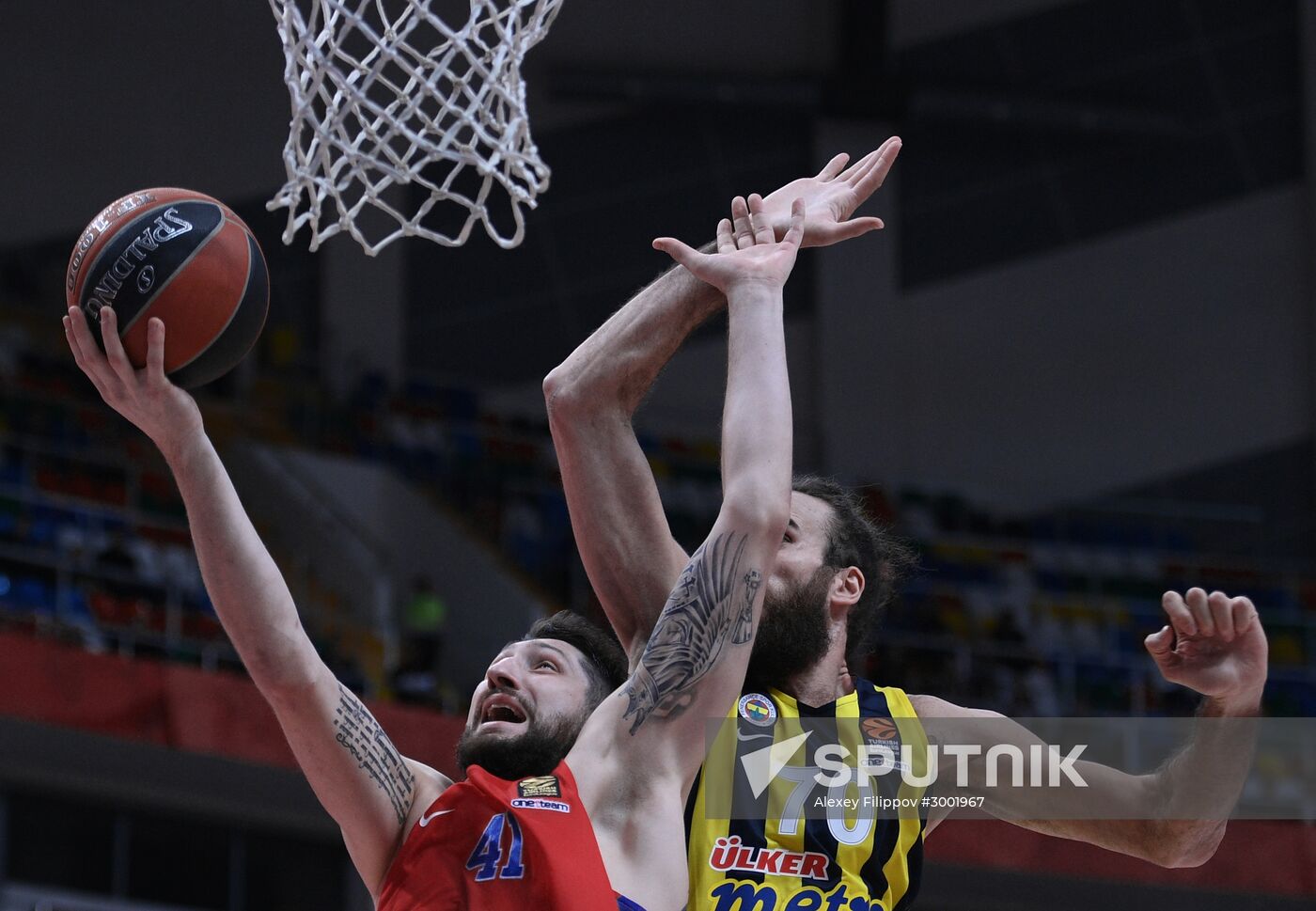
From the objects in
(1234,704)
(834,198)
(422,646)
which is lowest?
(422,646)

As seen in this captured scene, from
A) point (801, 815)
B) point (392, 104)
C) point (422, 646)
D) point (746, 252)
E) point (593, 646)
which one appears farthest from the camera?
point (422, 646)

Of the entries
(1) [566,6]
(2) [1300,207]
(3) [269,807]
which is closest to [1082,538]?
(2) [1300,207]

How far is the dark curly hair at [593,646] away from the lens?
3344mm

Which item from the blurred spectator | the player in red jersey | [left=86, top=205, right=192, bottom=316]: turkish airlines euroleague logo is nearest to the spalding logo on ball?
[left=86, top=205, right=192, bottom=316]: turkish airlines euroleague logo

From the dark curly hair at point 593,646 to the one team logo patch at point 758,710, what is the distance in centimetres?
24

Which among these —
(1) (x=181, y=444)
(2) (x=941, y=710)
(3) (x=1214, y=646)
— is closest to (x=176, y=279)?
(1) (x=181, y=444)

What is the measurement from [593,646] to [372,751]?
60 centimetres

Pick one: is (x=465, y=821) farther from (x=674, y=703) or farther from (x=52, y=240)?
(x=52, y=240)

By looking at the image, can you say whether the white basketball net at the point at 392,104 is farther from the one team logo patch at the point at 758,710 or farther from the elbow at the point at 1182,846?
the elbow at the point at 1182,846

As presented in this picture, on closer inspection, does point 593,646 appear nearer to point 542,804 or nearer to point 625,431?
point 625,431

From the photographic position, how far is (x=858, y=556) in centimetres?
349

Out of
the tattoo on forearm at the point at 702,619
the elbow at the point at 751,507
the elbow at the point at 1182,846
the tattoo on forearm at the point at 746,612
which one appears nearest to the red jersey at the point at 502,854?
the tattoo on forearm at the point at 702,619

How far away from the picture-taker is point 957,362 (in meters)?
Result: 16.6

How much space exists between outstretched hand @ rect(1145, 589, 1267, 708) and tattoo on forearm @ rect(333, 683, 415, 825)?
131cm
